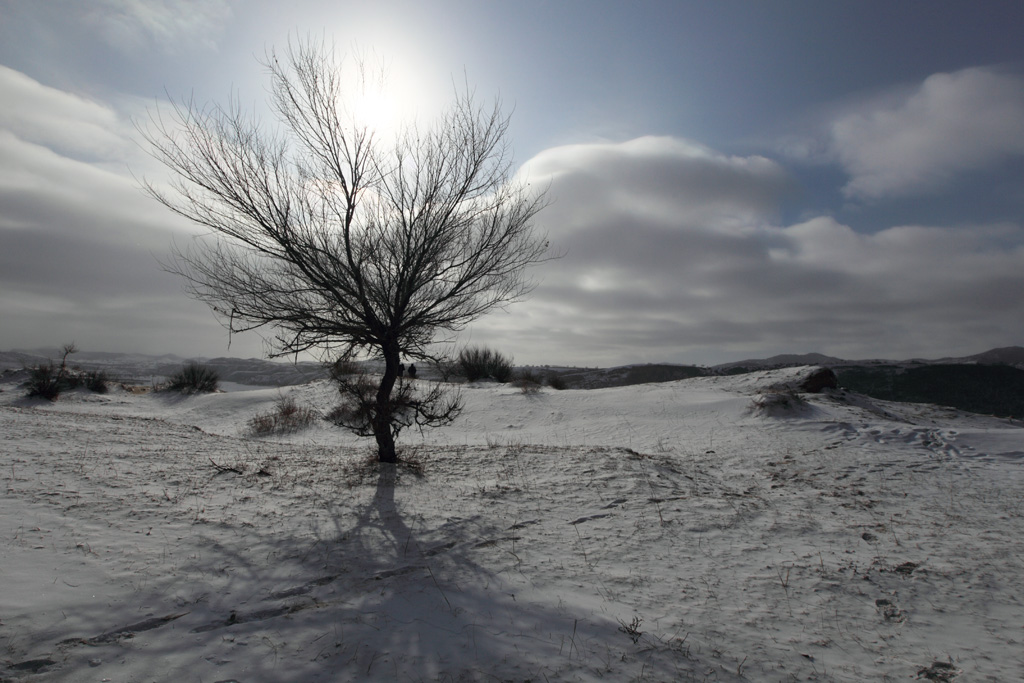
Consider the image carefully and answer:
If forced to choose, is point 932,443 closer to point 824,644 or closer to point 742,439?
point 742,439

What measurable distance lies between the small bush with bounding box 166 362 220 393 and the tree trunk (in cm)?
1572

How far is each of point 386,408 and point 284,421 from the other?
300 inches

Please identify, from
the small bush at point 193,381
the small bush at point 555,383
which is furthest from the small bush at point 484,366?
the small bush at point 193,381

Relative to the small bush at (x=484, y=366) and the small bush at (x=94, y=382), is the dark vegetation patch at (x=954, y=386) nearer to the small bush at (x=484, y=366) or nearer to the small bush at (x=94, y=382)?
the small bush at (x=484, y=366)

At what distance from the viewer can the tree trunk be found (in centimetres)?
696

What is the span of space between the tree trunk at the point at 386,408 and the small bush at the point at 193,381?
15.7m

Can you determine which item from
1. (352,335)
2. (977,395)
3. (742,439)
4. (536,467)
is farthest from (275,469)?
(977,395)

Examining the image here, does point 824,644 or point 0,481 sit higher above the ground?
point 0,481

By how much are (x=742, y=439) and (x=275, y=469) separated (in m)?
7.72

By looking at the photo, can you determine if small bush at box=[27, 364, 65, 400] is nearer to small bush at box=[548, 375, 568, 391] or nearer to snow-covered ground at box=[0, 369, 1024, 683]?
snow-covered ground at box=[0, 369, 1024, 683]

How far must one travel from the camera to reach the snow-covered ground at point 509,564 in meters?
2.91

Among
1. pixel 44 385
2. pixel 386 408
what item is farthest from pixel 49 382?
pixel 386 408

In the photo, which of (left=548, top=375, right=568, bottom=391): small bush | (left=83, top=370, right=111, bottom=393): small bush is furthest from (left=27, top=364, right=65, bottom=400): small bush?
(left=548, top=375, right=568, bottom=391): small bush

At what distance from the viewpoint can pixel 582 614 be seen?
3.45 m
